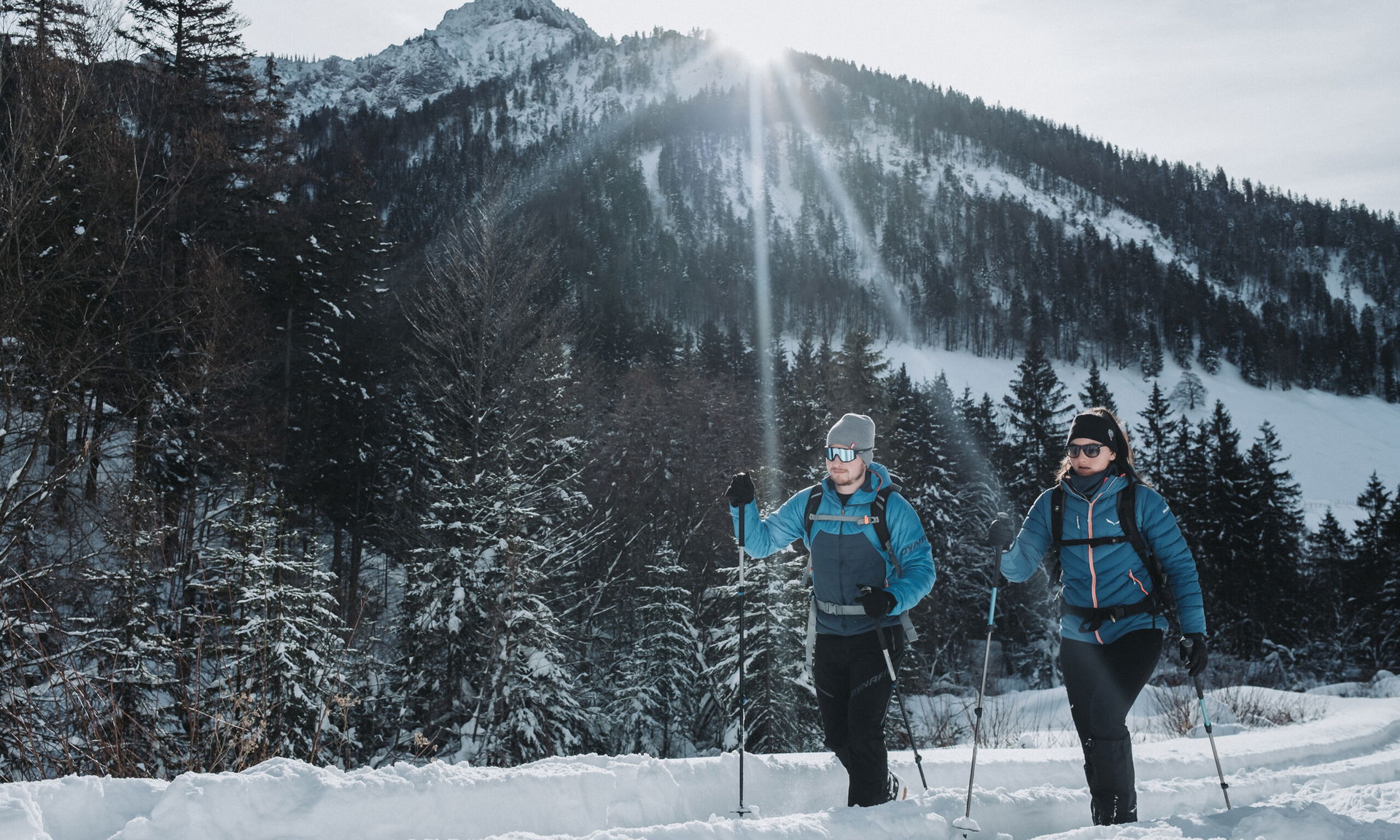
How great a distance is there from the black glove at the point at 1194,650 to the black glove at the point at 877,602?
4.49 ft

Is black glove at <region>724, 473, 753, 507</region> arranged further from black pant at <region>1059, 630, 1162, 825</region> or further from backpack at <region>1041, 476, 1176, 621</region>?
black pant at <region>1059, 630, 1162, 825</region>

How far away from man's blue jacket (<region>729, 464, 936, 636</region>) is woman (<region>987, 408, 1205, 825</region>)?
20.1 inches

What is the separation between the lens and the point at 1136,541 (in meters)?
3.79

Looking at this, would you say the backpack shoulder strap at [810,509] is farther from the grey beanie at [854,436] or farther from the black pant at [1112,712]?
the black pant at [1112,712]

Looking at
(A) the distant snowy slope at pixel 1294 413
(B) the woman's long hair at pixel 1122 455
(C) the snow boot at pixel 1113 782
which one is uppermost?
(A) the distant snowy slope at pixel 1294 413

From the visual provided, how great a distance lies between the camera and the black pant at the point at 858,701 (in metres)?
3.80

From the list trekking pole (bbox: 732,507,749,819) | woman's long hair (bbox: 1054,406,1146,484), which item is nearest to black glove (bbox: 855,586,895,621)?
trekking pole (bbox: 732,507,749,819)

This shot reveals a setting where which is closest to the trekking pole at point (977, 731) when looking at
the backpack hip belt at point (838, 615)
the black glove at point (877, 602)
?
the backpack hip belt at point (838, 615)

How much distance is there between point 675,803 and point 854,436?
82.9 inches

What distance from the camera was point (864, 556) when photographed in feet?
13.0

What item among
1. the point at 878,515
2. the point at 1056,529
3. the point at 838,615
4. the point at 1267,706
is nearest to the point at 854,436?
the point at 878,515

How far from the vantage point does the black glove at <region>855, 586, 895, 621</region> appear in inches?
146

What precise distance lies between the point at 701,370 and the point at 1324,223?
6709 inches

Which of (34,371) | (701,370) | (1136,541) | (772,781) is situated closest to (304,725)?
(34,371)
